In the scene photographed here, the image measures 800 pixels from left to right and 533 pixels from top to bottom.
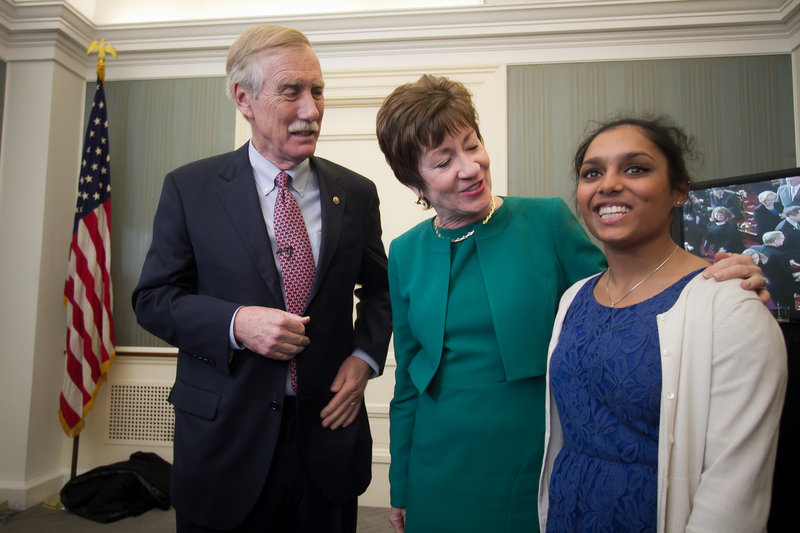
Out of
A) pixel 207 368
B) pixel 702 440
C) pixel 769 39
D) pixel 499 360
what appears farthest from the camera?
pixel 769 39

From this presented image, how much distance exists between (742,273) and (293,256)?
3.14ft

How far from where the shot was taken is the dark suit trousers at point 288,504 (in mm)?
1275

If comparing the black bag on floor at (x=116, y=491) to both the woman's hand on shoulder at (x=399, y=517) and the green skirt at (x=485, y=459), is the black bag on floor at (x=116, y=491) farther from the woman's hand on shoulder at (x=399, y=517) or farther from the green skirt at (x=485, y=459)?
the green skirt at (x=485, y=459)

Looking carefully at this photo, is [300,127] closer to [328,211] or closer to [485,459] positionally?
[328,211]

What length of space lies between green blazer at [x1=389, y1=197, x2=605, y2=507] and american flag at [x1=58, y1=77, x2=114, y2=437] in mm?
2854

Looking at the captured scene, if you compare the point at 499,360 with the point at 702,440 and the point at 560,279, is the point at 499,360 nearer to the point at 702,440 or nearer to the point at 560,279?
the point at 560,279

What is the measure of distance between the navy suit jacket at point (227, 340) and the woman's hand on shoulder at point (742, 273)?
0.85m

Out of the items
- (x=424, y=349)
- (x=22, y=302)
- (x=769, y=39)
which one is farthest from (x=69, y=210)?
(x=769, y=39)

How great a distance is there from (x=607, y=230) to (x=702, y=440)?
1.32ft

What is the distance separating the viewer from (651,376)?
0.90 metres

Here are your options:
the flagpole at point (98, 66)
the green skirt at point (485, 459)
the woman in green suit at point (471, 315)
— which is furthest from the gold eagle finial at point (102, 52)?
the green skirt at point (485, 459)

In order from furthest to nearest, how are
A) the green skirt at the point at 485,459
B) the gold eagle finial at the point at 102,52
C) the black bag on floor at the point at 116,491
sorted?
the gold eagle finial at the point at 102,52 < the black bag on floor at the point at 116,491 < the green skirt at the point at 485,459

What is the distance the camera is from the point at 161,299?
1.29 metres

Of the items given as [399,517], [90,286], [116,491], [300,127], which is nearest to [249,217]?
[300,127]
